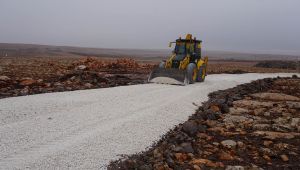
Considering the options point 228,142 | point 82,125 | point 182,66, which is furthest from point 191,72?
point 82,125

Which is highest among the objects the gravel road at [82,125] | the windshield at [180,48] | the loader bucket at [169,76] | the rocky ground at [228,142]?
the windshield at [180,48]

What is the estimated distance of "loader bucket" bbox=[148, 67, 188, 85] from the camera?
620 inches

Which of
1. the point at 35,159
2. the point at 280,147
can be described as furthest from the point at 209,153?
the point at 35,159

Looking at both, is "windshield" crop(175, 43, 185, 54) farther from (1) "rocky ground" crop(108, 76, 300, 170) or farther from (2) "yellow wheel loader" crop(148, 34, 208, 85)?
(1) "rocky ground" crop(108, 76, 300, 170)

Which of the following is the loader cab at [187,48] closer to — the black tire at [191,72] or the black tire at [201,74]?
the black tire at [201,74]

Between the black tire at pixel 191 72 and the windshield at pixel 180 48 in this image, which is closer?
the black tire at pixel 191 72

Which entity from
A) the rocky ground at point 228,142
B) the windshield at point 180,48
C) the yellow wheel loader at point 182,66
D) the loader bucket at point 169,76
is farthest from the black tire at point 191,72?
the rocky ground at point 228,142

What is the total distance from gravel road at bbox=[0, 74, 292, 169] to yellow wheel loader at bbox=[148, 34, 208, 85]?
3924mm

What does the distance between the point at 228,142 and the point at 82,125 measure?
328 centimetres

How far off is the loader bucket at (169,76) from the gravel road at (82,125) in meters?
3.71

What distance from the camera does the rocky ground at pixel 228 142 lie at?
247 inches

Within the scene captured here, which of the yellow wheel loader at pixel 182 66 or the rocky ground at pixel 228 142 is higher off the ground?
the yellow wheel loader at pixel 182 66

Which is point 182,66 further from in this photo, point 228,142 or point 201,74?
point 228,142

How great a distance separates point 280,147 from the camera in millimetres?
7441
